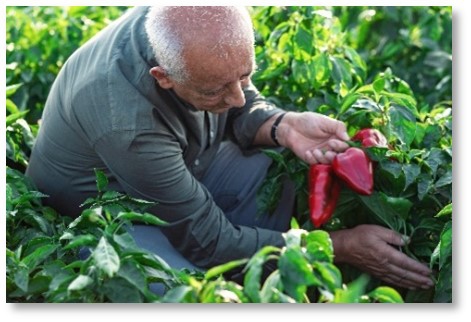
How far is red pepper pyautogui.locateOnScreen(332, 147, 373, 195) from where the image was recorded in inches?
115

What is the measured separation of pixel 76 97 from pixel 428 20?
6.43ft

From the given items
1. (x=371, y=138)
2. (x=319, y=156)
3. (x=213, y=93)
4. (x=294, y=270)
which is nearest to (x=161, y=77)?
(x=213, y=93)

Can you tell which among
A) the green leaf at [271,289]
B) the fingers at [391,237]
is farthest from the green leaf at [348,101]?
the green leaf at [271,289]

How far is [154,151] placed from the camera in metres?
2.87

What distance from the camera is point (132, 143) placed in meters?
2.85

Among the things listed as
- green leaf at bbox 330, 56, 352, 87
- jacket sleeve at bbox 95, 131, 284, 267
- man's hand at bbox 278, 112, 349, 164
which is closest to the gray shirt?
jacket sleeve at bbox 95, 131, 284, 267

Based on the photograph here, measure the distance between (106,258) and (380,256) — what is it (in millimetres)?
1035

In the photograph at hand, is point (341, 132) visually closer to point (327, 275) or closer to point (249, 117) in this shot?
point (249, 117)

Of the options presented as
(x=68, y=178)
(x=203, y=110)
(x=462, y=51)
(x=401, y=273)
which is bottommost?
(x=401, y=273)

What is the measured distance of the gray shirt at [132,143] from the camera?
2.87 meters

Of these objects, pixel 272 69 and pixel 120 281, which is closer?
pixel 120 281

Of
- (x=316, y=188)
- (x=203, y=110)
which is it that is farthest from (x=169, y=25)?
(x=316, y=188)
